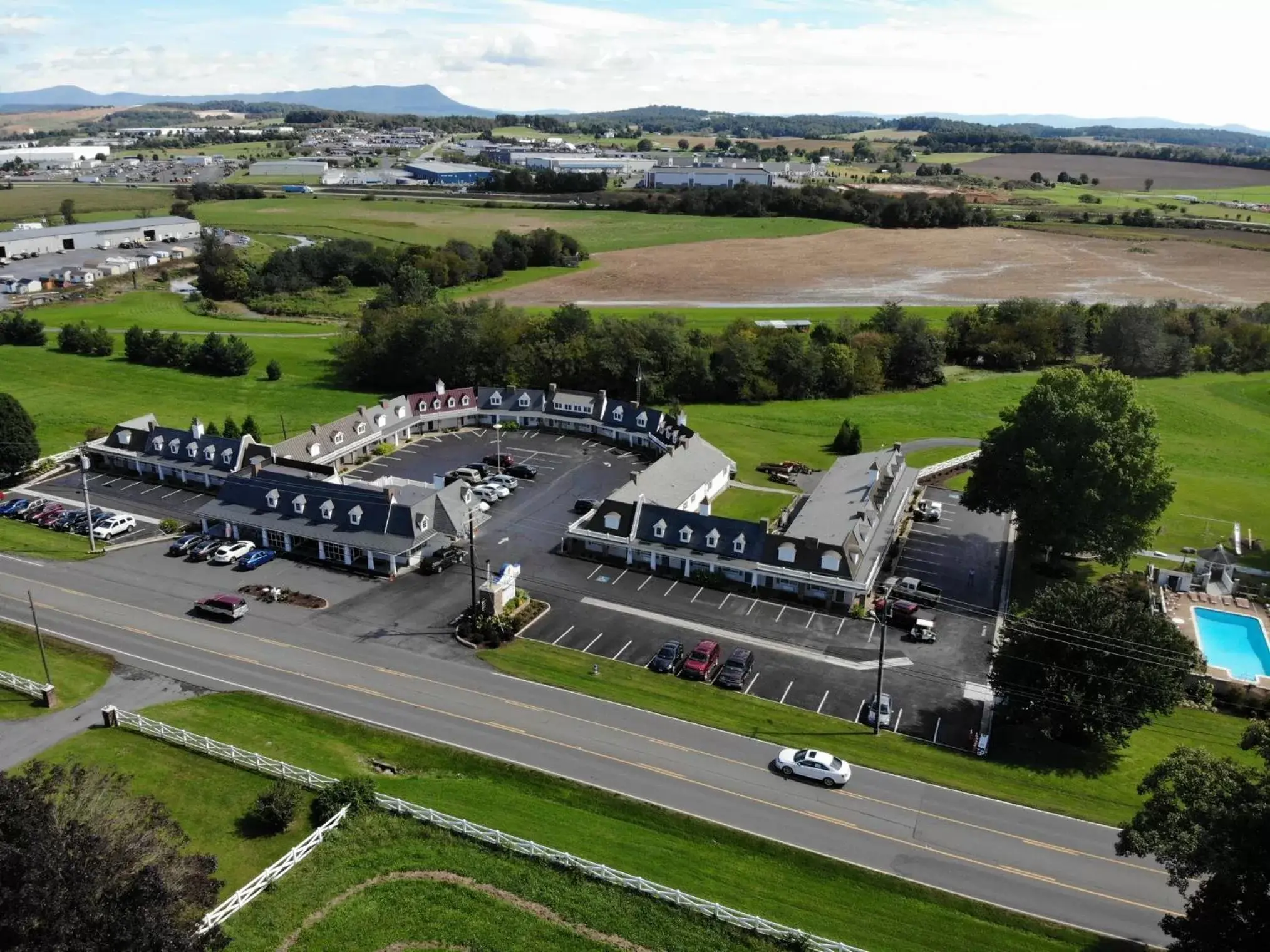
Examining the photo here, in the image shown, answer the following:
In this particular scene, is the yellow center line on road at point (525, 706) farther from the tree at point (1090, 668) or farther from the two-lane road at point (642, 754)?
the tree at point (1090, 668)

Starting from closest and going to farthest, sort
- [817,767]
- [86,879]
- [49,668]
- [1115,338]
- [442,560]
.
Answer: [86,879] → [817,767] → [49,668] → [442,560] → [1115,338]

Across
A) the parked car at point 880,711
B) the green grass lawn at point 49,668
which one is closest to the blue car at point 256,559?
the green grass lawn at point 49,668

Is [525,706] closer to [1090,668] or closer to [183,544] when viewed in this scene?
[1090,668]

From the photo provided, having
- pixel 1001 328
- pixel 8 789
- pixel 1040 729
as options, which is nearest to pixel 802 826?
pixel 1040 729

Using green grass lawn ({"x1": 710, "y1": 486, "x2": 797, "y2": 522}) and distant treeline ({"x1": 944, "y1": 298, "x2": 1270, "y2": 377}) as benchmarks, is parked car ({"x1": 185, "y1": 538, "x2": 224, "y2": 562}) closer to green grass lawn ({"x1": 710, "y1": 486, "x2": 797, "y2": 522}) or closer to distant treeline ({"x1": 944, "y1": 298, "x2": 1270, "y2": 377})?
green grass lawn ({"x1": 710, "y1": 486, "x2": 797, "y2": 522})

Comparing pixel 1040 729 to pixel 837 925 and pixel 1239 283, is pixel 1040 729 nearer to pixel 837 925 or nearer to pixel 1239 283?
pixel 837 925

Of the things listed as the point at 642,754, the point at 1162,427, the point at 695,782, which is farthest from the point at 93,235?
the point at 1162,427
